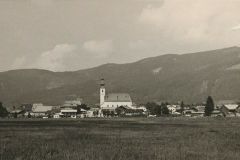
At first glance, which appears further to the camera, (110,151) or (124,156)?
(110,151)

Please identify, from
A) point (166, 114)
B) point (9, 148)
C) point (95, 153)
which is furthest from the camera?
point (166, 114)

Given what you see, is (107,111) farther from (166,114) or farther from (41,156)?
(41,156)

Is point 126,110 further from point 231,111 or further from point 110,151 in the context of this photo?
point 110,151

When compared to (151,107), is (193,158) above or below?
below

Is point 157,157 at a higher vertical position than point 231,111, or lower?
lower

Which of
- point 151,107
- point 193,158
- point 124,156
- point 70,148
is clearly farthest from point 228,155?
point 151,107

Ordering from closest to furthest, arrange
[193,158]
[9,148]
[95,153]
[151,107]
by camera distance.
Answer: [193,158] < [95,153] < [9,148] < [151,107]

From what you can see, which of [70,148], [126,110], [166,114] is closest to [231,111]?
[166,114]

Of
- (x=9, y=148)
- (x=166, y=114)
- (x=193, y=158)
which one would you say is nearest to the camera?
(x=193, y=158)

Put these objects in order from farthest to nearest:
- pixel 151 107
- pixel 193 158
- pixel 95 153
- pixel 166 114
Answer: pixel 151 107 < pixel 166 114 < pixel 95 153 < pixel 193 158
